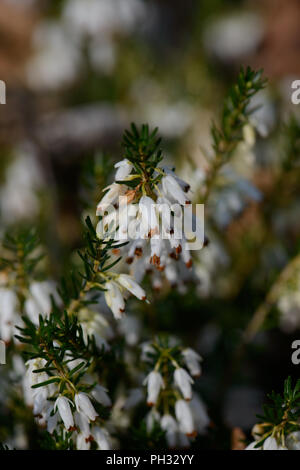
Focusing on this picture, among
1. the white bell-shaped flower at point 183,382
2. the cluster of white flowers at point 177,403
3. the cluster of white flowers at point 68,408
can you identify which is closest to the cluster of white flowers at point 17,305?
the cluster of white flowers at point 68,408

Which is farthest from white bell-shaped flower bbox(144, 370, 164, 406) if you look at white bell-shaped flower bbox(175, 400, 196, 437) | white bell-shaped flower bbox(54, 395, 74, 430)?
white bell-shaped flower bbox(54, 395, 74, 430)

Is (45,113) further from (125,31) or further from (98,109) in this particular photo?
(125,31)

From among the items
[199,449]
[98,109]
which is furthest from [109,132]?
[199,449]

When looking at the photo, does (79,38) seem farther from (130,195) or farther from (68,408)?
(68,408)

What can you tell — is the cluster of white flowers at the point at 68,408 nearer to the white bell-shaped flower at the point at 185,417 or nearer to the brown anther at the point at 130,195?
the white bell-shaped flower at the point at 185,417
